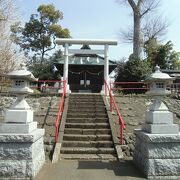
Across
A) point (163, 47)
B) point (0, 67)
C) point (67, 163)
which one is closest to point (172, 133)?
point (67, 163)

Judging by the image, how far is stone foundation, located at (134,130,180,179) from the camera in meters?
6.11

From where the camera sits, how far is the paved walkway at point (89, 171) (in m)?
6.21

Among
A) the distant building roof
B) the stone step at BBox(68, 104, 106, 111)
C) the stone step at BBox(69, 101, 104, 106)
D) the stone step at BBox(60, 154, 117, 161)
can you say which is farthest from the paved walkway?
the distant building roof

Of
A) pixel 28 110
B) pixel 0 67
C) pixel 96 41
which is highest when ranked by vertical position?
pixel 96 41

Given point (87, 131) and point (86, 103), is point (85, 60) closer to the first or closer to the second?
point (86, 103)

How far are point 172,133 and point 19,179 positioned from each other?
356 centimetres

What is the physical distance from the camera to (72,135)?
9367mm

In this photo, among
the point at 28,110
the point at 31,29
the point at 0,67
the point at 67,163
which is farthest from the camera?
the point at 31,29

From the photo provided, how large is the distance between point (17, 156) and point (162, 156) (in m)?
3.19

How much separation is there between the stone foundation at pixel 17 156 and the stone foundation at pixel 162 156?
256 centimetres

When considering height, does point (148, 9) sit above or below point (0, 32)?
above

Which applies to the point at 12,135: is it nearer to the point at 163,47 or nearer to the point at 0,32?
the point at 0,32

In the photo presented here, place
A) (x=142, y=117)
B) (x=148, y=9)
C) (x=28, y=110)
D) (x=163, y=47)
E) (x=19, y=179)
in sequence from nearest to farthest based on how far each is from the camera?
(x=19, y=179) → (x=28, y=110) → (x=142, y=117) → (x=148, y=9) → (x=163, y=47)

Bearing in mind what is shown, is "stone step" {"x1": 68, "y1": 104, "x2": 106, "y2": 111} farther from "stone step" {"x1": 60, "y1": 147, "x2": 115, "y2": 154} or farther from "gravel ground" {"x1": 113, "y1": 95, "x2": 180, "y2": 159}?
"stone step" {"x1": 60, "y1": 147, "x2": 115, "y2": 154}
